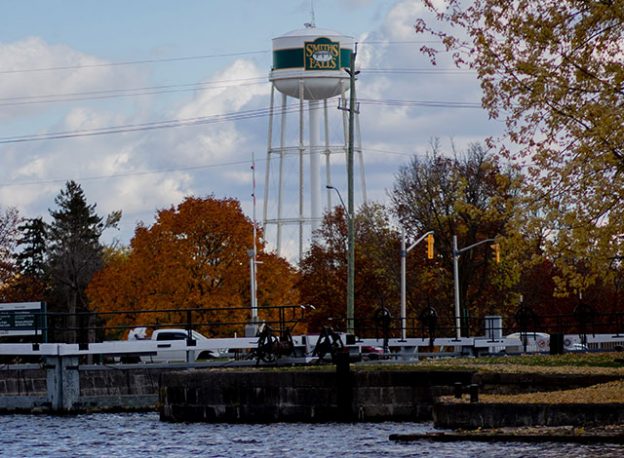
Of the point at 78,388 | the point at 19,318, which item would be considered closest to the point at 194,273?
the point at 19,318

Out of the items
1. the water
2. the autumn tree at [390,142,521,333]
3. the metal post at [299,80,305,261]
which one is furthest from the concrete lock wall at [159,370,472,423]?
the metal post at [299,80,305,261]

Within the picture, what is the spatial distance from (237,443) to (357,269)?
216 ft

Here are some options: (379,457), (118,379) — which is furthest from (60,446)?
(118,379)

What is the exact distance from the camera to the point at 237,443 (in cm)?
3062

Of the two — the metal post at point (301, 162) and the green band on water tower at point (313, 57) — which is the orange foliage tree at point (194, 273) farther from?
the green band on water tower at point (313, 57)

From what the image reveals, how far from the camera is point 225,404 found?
1446 inches

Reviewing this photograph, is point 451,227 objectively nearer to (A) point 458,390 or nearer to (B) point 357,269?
(B) point 357,269

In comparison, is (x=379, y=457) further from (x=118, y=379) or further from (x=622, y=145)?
(x=118, y=379)

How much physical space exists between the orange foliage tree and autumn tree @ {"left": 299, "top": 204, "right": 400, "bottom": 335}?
5689 millimetres

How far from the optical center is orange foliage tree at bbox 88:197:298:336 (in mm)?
78438

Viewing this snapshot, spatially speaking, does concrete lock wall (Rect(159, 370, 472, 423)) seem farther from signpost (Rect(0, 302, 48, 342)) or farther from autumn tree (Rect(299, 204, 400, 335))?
autumn tree (Rect(299, 204, 400, 335))

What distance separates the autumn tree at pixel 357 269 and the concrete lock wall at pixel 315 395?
1845 inches

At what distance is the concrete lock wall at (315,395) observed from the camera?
35.6m

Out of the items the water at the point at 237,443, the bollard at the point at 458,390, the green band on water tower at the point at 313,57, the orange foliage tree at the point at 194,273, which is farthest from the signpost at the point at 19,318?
the green band on water tower at the point at 313,57
